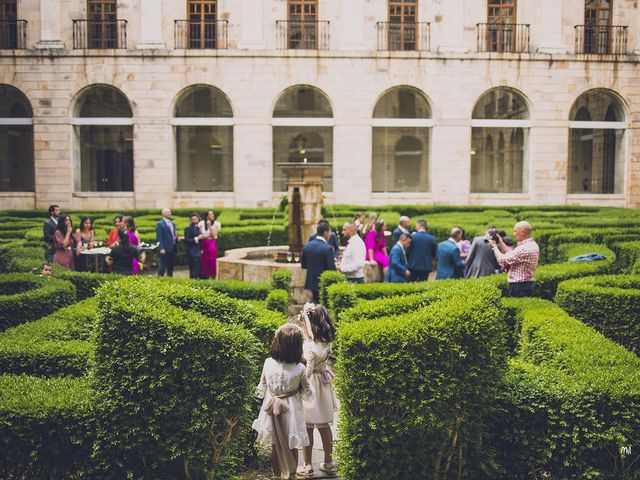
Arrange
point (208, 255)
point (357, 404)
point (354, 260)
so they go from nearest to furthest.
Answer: point (357, 404), point (354, 260), point (208, 255)

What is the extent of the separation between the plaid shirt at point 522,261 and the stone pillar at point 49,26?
23.4m

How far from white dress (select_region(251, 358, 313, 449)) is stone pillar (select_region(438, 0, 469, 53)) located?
24.1 metres

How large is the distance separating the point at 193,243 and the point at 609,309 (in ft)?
29.1

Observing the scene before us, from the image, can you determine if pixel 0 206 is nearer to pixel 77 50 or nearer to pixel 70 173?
pixel 70 173

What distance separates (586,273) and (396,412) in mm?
6754

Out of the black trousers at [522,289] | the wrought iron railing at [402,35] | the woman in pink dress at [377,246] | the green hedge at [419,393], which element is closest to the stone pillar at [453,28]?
the wrought iron railing at [402,35]

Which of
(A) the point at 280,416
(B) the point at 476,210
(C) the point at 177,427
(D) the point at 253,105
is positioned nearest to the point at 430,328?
A: (A) the point at 280,416

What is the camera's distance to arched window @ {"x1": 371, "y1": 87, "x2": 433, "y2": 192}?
37344mm

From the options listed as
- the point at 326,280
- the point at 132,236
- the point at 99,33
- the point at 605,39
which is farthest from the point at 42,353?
the point at 605,39

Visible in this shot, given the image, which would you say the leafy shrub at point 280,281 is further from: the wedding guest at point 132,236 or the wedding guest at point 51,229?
the wedding guest at point 51,229

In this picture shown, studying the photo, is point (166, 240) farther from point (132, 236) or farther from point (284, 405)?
point (284, 405)

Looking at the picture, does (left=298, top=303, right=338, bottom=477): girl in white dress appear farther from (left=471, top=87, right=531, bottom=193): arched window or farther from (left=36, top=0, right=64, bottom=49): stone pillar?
(left=471, top=87, right=531, bottom=193): arched window

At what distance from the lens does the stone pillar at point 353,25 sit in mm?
27234

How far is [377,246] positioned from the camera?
45.3 ft
